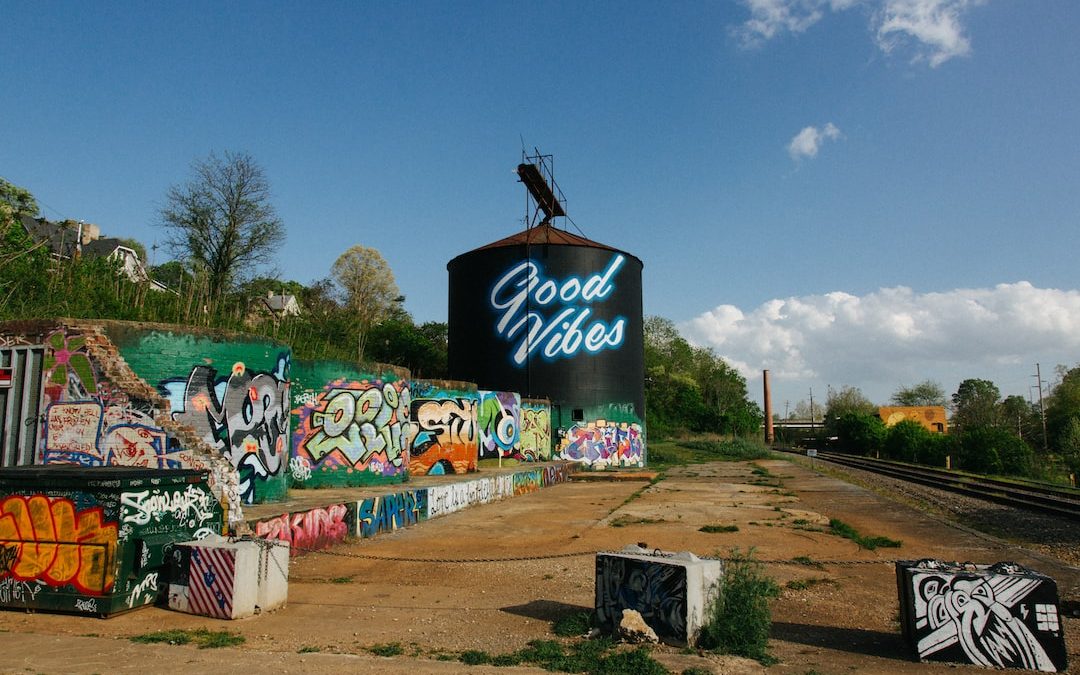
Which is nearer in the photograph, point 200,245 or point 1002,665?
point 1002,665

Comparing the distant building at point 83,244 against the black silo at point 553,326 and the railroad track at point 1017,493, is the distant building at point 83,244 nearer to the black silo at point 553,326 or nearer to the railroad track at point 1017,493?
the black silo at point 553,326

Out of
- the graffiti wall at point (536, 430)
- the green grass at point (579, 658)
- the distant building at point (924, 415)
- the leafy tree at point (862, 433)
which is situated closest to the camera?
the green grass at point (579, 658)

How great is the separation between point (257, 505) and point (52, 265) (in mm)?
9644

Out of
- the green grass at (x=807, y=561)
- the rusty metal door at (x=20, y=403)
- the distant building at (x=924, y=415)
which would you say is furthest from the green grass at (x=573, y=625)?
the distant building at (x=924, y=415)

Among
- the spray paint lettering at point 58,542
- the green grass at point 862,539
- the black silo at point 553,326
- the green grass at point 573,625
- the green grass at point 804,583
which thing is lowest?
the green grass at point 862,539

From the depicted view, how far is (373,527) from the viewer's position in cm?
1399

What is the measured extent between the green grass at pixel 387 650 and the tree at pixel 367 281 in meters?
57.0

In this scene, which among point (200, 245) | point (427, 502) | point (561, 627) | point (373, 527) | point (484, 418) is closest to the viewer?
point (561, 627)

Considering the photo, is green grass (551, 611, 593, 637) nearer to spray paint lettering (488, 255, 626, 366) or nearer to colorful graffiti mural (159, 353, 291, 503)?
colorful graffiti mural (159, 353, 291, 503)

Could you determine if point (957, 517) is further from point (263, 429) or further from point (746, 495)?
point (263, 429)

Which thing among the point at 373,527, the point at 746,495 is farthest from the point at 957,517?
the point at 373,527

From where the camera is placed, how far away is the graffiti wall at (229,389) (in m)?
11.6

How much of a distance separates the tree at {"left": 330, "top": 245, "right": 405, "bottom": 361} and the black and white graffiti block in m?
58.7

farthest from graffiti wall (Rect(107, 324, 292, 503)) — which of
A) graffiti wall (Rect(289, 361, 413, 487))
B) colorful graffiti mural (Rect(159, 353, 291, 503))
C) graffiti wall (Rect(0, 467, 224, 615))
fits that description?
graffiti wall (Rect(0, 467, 224, 615))
